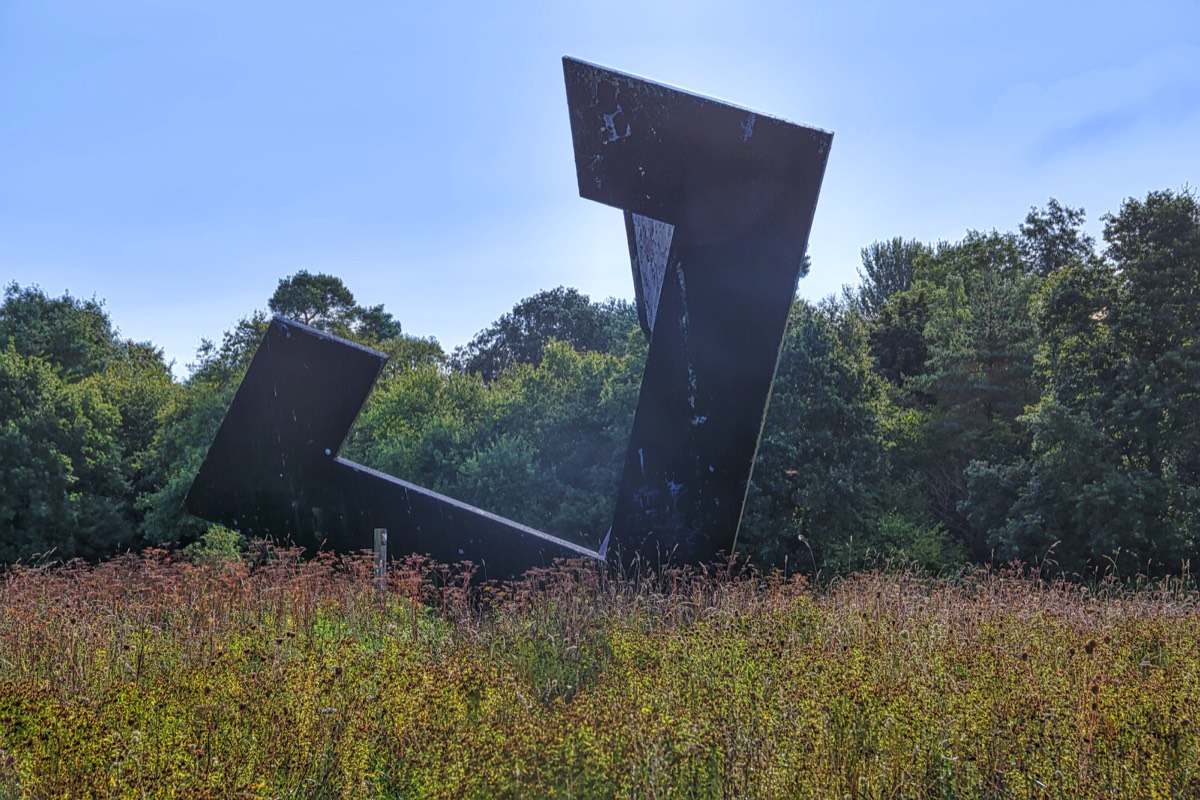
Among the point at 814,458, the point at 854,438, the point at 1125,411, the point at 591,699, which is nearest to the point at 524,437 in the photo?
the point at 814,458

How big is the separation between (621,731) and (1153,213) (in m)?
14.9

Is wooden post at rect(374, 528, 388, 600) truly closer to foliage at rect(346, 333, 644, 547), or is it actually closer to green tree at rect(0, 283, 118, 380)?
foliage at rect(346, 333, 644, 547)

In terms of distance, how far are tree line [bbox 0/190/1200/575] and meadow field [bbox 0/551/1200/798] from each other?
4.58 metres

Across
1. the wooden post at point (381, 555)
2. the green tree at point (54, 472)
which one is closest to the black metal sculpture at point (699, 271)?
the wooden post at point (381, 555)

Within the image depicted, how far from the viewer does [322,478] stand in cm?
689

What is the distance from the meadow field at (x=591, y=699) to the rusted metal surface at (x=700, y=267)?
635mm

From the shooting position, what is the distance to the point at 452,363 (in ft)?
128

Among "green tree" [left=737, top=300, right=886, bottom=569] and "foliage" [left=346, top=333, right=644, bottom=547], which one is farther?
"foliage" [left=346, top=333, right=644, bottom=547]

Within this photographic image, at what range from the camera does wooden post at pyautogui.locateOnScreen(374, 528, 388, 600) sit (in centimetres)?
623

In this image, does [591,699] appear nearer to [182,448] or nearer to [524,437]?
[524,437]

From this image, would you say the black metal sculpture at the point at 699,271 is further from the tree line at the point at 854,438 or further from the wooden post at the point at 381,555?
the tree line at the point at 854,438


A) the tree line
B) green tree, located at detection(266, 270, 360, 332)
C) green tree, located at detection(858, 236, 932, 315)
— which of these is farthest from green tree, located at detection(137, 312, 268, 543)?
green tree, located at detection(858, 236, 932, 315)

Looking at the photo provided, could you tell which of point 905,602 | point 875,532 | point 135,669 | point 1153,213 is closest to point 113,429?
point 875,532

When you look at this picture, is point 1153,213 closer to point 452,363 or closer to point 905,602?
point 905,602
